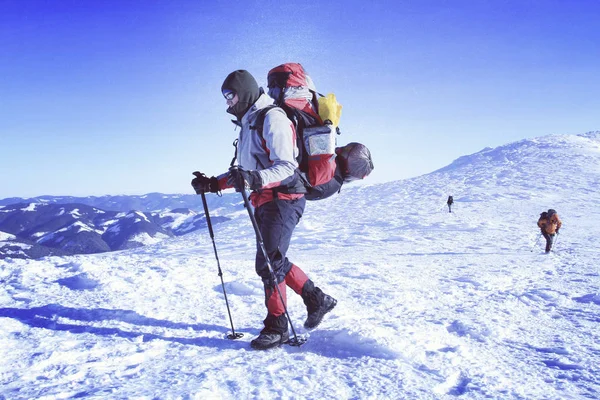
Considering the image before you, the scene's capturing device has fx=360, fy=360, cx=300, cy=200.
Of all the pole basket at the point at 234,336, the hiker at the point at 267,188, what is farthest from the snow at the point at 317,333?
the hiker at the point at 267,188

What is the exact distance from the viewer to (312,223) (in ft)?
78.9

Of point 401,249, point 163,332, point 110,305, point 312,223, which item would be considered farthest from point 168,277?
point 312,223

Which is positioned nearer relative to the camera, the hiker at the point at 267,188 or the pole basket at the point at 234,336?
the hiker at the point at 267,188

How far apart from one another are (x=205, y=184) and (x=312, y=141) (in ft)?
3.67

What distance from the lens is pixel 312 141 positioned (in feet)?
11.0

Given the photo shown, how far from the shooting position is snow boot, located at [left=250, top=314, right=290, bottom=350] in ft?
10.5

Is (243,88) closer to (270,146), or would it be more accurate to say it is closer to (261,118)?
(261,118)

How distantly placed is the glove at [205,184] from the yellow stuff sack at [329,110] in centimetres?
121

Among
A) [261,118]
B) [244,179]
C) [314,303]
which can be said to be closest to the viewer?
[244,179]

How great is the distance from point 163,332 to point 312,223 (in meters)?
20.5

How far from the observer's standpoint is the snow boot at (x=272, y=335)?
3.21 m

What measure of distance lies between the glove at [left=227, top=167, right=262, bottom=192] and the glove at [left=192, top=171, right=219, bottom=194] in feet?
1.73

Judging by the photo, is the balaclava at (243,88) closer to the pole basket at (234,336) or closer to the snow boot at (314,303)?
the snow boot at (314,303)

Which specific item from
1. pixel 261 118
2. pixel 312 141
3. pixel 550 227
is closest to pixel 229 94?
pixel 261 118
